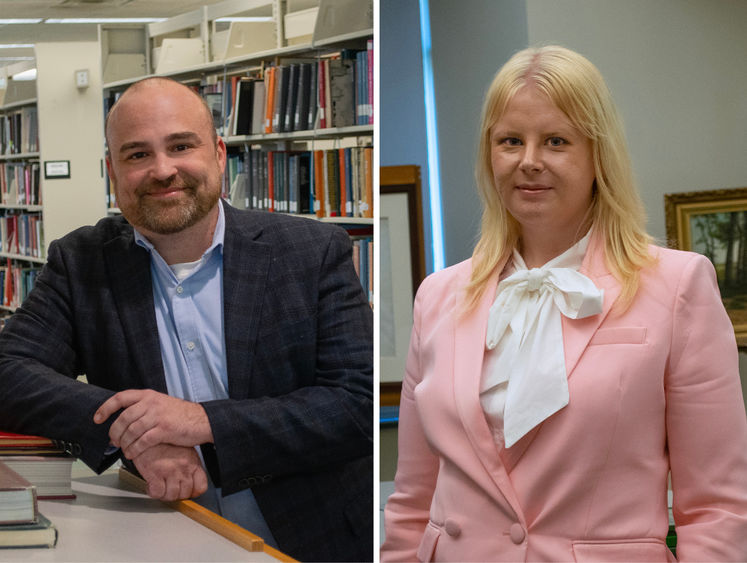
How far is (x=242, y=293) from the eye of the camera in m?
1.81

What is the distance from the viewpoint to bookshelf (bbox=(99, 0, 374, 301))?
2924mm

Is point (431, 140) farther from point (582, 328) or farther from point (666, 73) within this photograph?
point (582, 328)

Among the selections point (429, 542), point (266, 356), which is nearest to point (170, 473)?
point (266, 356)

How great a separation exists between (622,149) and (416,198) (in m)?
0.62

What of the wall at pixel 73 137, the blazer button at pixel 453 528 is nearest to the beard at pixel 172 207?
the blazer button at pixel 453 528

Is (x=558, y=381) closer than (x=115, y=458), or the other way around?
(x=558, y=381)

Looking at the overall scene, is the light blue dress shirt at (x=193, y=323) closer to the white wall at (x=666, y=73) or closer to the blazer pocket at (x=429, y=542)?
the blazer pocket at (x=429, y=542)

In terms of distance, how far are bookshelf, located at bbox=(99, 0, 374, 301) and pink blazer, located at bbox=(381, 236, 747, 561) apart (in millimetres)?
1490

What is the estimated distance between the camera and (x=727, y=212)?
1766 mm

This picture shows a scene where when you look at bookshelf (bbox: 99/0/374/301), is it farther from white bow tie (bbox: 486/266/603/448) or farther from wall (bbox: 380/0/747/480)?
white bow tie (bbox: 486/266/603/448)

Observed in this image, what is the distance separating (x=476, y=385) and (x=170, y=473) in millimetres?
609

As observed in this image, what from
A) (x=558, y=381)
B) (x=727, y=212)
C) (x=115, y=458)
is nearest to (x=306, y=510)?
(x=115, y=458)

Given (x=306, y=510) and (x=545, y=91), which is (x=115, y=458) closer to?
(x=306, y=510)

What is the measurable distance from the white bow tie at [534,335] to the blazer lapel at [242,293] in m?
0.62
